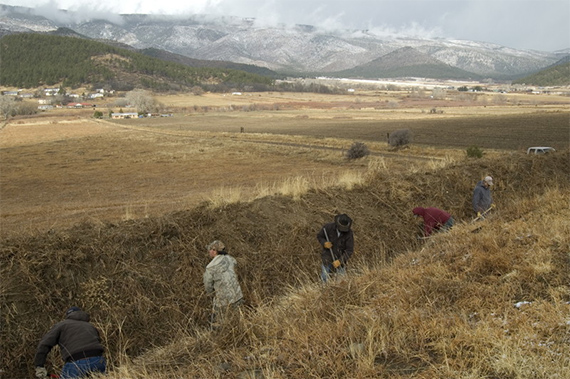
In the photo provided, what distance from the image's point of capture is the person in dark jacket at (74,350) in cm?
466

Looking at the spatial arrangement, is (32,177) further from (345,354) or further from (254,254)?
(345,354)

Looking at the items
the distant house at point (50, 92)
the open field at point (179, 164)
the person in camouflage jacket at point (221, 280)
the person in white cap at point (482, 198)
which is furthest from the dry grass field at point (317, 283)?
the distant house at point (50, 92)

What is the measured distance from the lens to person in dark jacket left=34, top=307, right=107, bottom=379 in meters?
4.66

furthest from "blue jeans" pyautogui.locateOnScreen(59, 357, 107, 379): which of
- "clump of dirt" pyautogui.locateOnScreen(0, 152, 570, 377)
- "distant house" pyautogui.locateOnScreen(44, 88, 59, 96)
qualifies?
"distant house" pyautogui.locateOnScreen(44, 88, 59, 96)

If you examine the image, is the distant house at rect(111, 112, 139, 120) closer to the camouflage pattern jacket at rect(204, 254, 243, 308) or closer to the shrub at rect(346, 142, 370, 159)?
the shrub at rect(346, 142, 370, 159)

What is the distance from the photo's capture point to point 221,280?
238 inches

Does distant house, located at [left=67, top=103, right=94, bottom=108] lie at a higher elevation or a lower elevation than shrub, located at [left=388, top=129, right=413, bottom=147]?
higher

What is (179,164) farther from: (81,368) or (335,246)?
(81,368)

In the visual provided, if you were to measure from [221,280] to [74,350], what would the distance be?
2.01m

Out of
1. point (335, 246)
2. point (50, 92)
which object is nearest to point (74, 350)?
point (335, 246)

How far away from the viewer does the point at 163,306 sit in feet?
24.1

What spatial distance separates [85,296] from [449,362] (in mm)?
6077

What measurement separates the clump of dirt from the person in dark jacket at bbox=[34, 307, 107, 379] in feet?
1.73

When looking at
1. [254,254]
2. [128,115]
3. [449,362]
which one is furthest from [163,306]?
[128,115]
